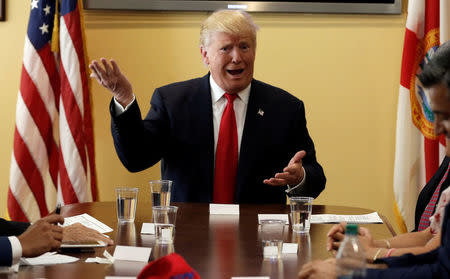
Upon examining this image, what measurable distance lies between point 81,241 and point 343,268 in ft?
3.36

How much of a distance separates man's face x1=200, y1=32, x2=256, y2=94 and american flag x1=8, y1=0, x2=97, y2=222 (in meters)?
1.09

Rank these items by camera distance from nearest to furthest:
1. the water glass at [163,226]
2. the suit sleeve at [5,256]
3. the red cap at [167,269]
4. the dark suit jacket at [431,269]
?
the red cap at [167,269], the dark suit jacket at [431,269], the suit sleeve at [5,256], the water glass at [163,226]

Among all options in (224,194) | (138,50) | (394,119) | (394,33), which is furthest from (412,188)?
(138,50)

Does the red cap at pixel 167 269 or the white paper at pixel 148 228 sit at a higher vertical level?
the red cap at pixel 167 269

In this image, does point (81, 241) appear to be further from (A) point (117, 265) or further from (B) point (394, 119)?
(B) point (394, 119)

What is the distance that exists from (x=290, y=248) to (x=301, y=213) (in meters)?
0.32

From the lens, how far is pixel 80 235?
2324 millimetres

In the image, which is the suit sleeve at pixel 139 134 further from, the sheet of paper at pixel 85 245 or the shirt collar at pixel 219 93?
the sheet of paper at pixel 85 245

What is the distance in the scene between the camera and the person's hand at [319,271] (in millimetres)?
1812

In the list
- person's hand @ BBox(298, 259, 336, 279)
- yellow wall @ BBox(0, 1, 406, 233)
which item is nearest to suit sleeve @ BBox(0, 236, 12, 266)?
person's hand @ BBox(298, 259, 336, 279)

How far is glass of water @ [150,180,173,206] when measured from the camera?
270cm

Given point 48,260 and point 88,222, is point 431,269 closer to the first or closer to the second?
point 48,260

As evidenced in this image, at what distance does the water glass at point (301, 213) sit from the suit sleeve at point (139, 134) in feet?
3.50

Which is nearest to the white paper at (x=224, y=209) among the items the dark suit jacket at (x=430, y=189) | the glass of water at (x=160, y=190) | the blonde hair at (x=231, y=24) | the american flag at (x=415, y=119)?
the glass of water at (x=160, y=190)
